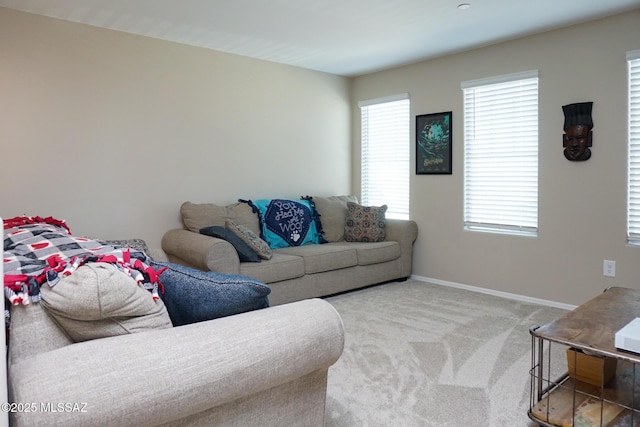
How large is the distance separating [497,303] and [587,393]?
2.14 m

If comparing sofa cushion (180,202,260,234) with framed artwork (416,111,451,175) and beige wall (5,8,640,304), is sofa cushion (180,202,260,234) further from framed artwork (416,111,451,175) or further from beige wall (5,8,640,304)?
framed artwork (416,111,451,175)

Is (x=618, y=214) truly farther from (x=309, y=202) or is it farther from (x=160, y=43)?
(x=160, y=43)

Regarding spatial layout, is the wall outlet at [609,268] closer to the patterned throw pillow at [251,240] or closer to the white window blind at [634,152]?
the white window blind at [634,152]

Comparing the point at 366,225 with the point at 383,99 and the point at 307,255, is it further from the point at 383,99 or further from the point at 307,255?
the point at 383,99

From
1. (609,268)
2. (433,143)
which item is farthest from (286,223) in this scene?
(609,268)

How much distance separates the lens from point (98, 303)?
4.14 feet

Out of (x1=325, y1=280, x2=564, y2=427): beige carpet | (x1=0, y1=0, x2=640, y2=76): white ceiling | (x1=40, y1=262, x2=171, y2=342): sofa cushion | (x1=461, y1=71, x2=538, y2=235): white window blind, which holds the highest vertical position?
(x1=0, y1=0, x2=640, y2=76): white ceiling

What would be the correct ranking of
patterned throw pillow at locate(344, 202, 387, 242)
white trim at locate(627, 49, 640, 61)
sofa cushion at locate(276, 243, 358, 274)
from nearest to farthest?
white trim at locate(627, 49, 640, 61), sofa cushion at locate(276, 243, 358, 274), patterned throw pillow at locate(344, 202, 387, 242)

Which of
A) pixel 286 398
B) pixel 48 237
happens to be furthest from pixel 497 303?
pixel 48 237

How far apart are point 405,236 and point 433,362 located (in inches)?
87.0

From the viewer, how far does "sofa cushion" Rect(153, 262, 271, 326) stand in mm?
1566

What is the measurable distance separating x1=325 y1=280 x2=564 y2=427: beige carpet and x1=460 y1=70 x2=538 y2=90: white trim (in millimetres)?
2013

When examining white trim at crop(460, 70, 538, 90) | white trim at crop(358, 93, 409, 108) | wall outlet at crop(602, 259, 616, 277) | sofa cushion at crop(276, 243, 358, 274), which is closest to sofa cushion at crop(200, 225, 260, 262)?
sofa cushion at crop(276, 243, 358, 274)

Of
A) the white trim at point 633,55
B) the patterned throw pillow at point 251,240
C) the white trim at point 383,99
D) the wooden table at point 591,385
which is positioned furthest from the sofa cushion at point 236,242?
the white trim at point 633,55
